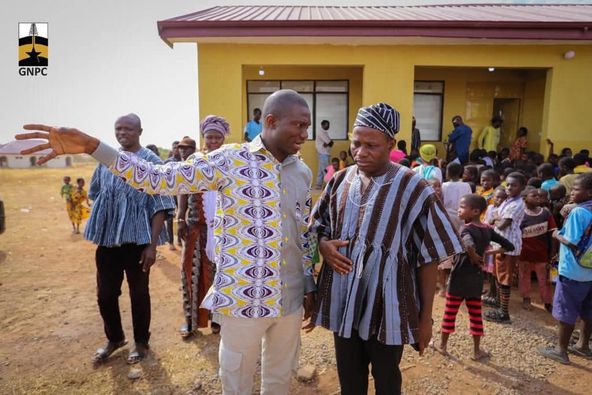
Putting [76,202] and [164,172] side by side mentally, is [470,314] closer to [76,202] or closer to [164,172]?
[164,172]

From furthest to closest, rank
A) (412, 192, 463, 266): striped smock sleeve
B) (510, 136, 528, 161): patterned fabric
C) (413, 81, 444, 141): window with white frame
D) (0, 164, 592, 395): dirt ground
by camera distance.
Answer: (413, 81, 444, 141): window with white frame, (510, 136, 528, 161): patterned fabric, (0, 164, 592, 395): dirt ground, (412, 192, 463, 266): striped smock sleeve

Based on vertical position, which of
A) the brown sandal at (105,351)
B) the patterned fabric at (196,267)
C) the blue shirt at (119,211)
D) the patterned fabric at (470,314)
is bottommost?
the brown sandal at (105,351)

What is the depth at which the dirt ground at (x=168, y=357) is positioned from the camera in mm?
3059

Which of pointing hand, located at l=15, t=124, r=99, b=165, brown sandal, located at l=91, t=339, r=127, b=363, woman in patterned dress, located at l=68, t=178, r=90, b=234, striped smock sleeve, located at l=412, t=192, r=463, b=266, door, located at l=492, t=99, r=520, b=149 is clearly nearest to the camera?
pointing hand, located at l=15, t=124, r=99, b=165

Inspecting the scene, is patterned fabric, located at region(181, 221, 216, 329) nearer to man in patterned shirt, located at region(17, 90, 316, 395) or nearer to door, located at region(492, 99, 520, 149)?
man in patterned shirt, located at region(17, 90, 316, 395)

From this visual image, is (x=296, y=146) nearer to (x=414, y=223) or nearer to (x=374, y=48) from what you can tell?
(x=414, y=223)

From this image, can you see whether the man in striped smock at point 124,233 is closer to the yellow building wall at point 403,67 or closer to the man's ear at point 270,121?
the man's ear at point 270,121

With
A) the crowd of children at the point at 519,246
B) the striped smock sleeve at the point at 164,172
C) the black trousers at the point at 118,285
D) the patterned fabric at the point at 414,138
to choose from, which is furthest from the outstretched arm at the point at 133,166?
the patterned fabric at the point at 414,138

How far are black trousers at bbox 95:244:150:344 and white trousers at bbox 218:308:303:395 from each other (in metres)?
1.56

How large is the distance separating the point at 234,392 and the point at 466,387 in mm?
1981

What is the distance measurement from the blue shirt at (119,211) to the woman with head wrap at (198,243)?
48cm

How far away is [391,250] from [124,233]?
2.13m

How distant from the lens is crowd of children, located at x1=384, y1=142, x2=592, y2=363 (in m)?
3.32

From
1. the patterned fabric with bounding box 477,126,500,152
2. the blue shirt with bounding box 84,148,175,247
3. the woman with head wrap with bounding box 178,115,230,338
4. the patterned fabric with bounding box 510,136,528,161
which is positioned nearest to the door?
the patterned fabric with bounding box 477,126,500,152
